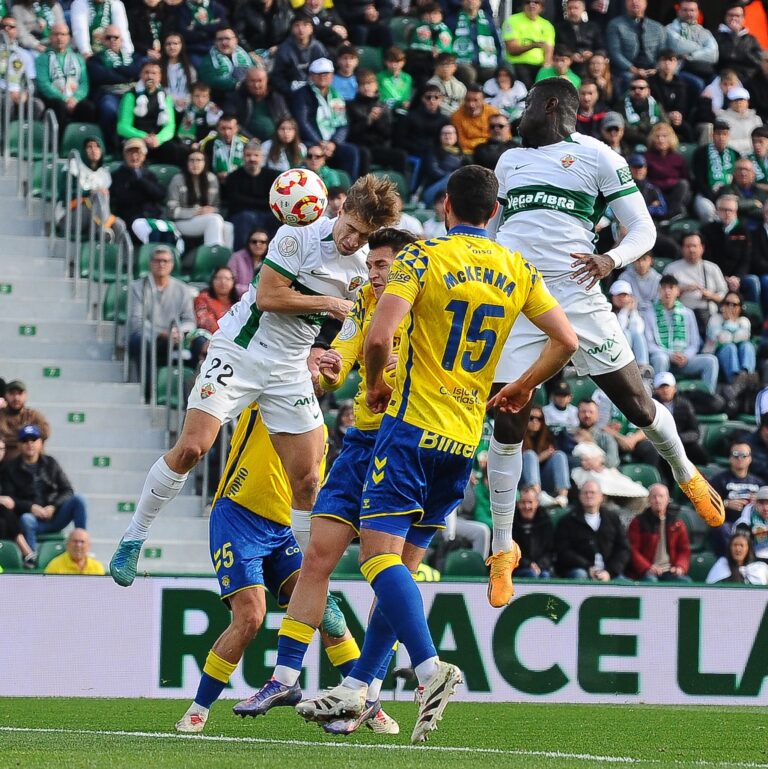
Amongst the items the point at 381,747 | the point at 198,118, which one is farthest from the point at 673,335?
the point at 381,747

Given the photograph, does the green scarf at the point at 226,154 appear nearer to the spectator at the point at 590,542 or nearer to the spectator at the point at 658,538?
the spectator at the point at 590,542

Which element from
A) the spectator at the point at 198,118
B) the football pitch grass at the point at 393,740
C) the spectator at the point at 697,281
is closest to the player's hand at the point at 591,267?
the football pitch grass at the point at 393,740

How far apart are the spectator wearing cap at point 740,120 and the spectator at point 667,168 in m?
1.45

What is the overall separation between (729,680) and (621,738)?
4.43 metres

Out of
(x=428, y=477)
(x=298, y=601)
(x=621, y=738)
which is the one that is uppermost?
(x=428, y=477)

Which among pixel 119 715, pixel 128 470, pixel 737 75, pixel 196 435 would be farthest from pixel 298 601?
pixel 737 75

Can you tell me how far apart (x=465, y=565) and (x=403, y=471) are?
694cm

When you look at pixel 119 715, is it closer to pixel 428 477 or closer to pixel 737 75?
pixel 428 477

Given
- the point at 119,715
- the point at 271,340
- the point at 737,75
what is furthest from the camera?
the point at 737,75

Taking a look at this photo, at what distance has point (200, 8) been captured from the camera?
748 inches

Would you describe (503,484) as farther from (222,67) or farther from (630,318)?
(222,67)

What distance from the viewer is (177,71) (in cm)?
1800

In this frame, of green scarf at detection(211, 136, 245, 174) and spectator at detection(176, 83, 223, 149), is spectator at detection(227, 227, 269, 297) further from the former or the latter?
spectator at detection(176, 83, 223, 149)

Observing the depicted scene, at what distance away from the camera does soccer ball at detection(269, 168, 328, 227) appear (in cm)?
913
